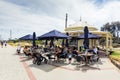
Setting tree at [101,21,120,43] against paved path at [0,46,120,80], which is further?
tree at [101,21,120,43]

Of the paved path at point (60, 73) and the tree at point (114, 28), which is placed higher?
the tree at point (114, 28)

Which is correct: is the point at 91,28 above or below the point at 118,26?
below

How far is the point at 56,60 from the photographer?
13930 millimetres

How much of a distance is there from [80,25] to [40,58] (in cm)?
1657

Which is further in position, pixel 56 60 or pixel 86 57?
pixel 56 60

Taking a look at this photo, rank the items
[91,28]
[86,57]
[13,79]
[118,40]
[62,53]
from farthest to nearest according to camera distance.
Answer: [118,40]
[91,28]
[62,53]
[86,57]
[13,79]

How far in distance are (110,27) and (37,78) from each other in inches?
2599

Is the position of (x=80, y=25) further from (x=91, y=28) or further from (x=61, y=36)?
(x=61, y=36)

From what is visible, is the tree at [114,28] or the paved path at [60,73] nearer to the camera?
the paved path at [60,73]

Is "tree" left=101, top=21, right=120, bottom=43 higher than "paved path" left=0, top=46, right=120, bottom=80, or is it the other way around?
"tree" left=101, top=21, right=120, bottom=43

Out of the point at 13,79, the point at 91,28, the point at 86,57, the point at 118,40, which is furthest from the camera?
the point at 118,40

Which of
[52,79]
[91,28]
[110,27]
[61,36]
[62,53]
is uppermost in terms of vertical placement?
[110,27]

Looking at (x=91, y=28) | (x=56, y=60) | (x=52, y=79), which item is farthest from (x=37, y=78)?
(x=91, y=28)

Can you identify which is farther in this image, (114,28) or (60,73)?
(114,28)
